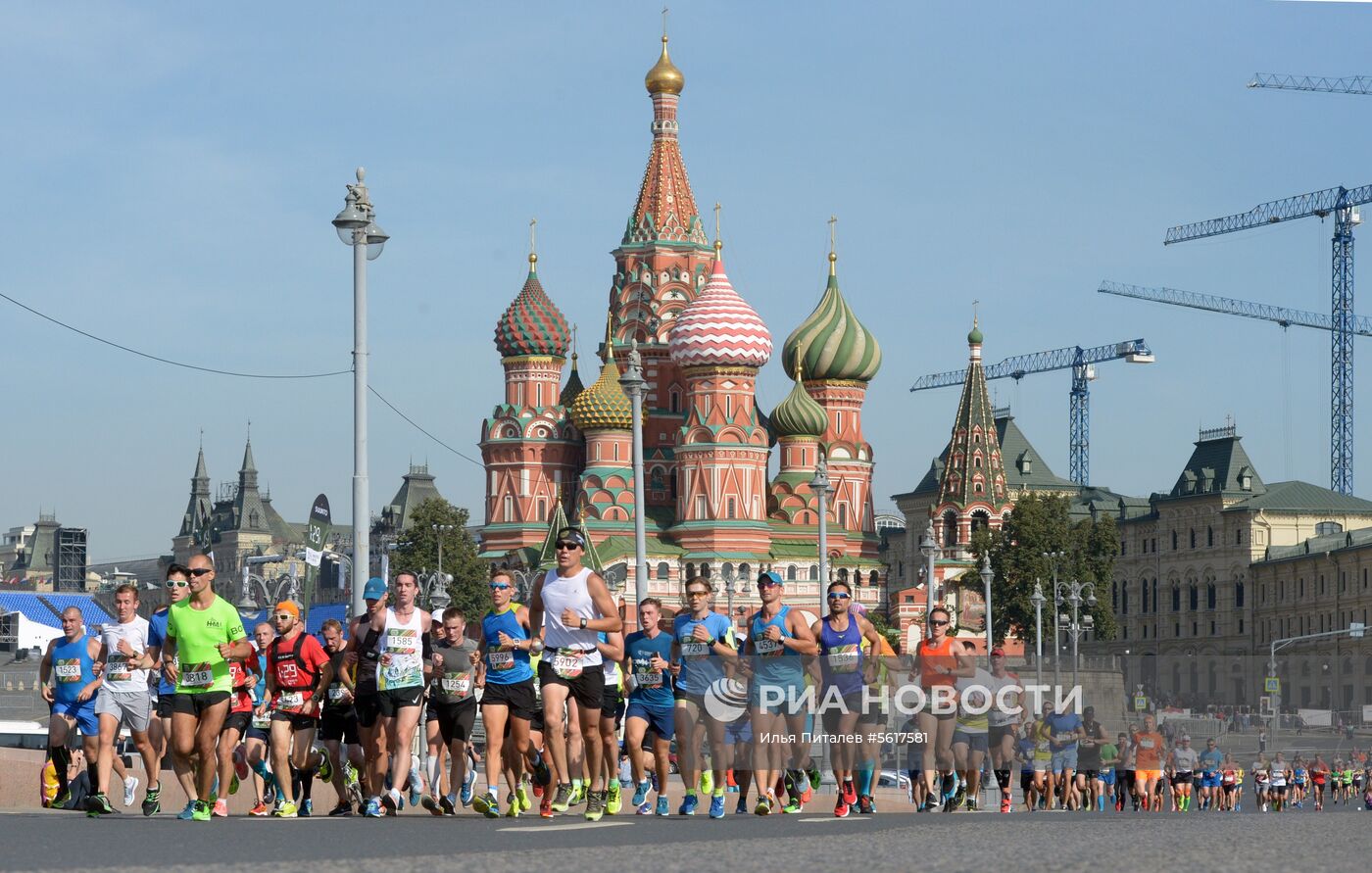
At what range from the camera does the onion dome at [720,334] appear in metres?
97.4

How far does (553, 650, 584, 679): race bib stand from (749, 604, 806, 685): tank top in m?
1.49

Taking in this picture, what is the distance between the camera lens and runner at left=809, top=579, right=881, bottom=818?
1683cm

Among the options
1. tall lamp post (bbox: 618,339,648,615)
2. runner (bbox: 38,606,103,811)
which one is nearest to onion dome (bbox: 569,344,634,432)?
tall lamp post (bbox: 618,339,648,615)

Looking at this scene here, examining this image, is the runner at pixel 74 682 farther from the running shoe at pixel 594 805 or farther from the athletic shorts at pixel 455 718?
the running shoe at pixel 594 805

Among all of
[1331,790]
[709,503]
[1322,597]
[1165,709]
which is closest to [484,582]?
[709,503]

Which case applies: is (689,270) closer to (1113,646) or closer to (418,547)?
(418,547)

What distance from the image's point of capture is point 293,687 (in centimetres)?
1694

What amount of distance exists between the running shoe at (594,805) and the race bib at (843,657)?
204 cm

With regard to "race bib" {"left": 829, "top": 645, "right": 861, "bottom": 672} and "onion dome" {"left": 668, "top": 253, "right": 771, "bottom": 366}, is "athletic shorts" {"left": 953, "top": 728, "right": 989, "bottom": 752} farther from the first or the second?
"onion dome" {"left": 668, "top": 253, "right": 771, "bottom": 366}

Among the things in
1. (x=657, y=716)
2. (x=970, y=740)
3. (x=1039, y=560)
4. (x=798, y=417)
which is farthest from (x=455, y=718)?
(x=798, y=417)

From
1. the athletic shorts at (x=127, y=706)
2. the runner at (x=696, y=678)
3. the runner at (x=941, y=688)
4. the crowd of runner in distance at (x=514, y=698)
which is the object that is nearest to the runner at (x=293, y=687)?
the crowd of runner in distance at (x=514, y=698)

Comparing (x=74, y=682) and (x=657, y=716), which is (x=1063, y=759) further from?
(x=74, y=682)

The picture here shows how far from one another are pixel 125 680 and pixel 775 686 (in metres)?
4.58

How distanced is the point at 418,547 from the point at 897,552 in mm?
63250
